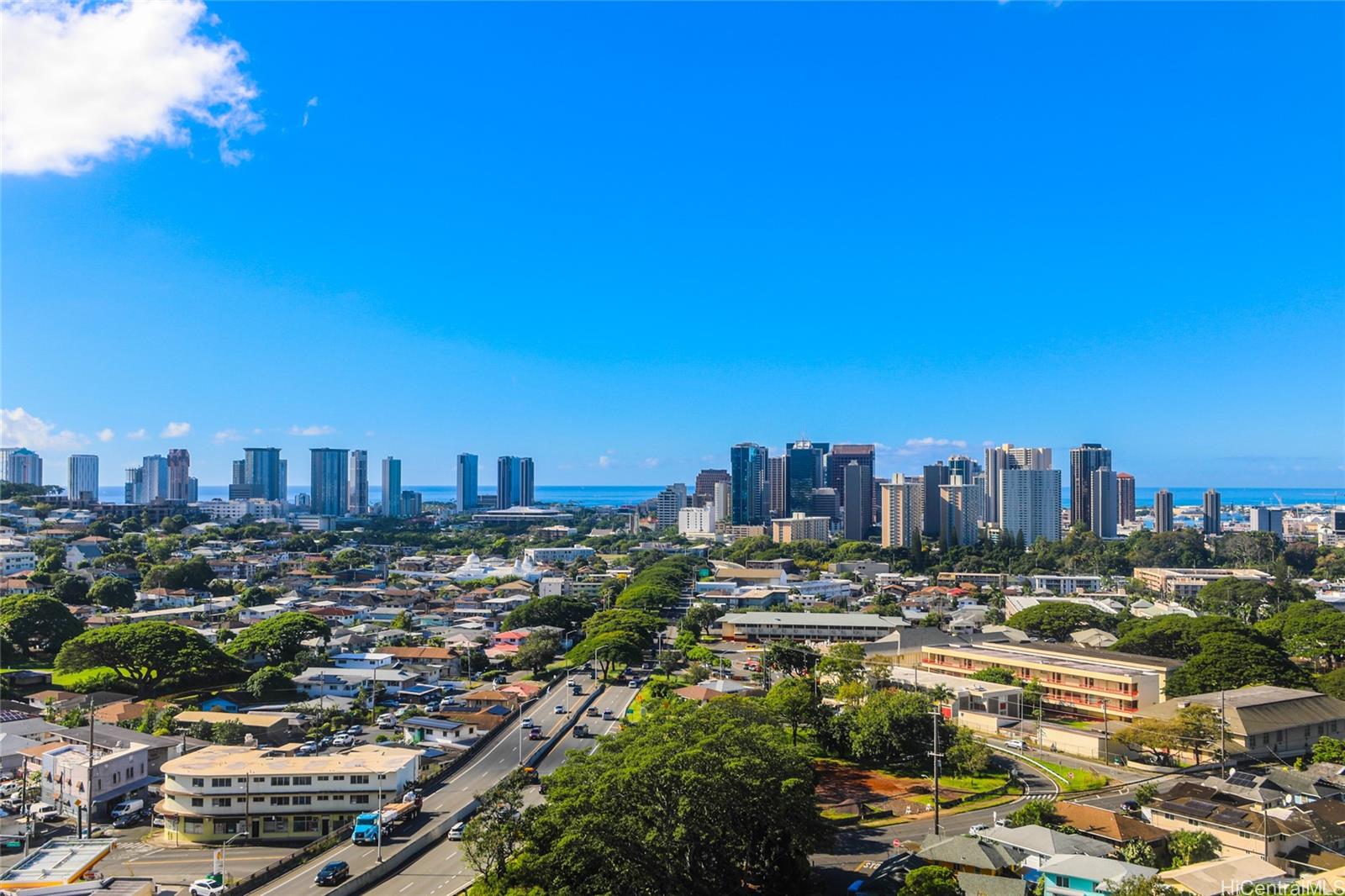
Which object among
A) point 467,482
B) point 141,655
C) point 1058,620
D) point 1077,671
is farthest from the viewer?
point 467,482

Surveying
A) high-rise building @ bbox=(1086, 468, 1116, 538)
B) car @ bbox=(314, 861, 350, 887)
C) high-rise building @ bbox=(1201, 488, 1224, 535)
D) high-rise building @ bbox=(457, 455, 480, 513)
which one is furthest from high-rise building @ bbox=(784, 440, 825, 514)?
car @ bbox=(314, 861, 350, 887)

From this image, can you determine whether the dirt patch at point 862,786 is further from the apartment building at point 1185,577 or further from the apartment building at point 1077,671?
the apartment building at point 1185,577

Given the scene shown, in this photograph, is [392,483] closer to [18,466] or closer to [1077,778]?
[18,466]

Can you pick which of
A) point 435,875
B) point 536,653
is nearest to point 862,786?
point 435,875

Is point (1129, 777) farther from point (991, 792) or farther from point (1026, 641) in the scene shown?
point (1026, 641)

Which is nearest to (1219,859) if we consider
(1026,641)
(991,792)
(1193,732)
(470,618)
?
(991,792)

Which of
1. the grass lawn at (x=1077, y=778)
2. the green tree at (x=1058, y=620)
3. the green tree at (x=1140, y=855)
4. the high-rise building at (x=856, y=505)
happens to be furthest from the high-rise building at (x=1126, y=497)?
the green tree at (x=1140, y=855)
